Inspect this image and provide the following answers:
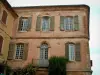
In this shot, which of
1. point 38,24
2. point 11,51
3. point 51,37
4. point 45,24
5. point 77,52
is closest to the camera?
point 77,52

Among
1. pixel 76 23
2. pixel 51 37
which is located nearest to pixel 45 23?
pixel 51 37

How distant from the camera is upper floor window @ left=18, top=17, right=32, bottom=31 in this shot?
20420 mm

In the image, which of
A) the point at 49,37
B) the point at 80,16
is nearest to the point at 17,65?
the point at 49,37

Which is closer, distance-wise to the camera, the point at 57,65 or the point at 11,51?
the point at 57,65

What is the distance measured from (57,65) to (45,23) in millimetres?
5289

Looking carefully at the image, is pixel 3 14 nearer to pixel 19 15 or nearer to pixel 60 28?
pixel 19 15

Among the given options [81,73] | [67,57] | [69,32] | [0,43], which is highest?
[69,32]

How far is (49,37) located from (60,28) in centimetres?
151

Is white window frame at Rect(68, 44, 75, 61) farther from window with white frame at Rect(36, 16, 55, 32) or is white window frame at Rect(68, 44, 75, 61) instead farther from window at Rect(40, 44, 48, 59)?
window with white frame at Rect(36, 16, 55, 32)

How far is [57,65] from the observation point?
17.4m

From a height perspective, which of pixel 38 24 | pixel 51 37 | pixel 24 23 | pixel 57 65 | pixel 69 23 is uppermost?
pixel 24 23

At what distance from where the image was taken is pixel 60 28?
64.7 feet

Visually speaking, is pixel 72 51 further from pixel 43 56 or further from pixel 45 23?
pixel 45 23

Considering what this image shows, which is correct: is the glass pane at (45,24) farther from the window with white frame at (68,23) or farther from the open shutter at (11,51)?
the open shutter at (11,51)
